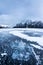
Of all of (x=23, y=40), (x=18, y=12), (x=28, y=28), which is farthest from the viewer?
(x=18, y=12)

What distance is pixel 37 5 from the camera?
1.17 metres

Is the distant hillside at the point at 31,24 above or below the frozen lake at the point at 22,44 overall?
above

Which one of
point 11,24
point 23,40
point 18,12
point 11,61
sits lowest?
point 11,61

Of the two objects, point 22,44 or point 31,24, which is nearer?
point 22,44

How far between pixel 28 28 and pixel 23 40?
180mm

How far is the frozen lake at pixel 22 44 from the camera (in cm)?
79

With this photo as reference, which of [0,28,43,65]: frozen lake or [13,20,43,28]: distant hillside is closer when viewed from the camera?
[0,28,43,65]: frozen lake

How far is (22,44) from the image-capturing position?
845mm

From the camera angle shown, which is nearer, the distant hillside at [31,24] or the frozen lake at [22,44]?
the frozen lake at [22,44]

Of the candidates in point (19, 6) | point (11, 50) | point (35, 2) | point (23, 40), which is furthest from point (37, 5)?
point (11, 50)

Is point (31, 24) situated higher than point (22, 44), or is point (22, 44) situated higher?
point (31, 24)

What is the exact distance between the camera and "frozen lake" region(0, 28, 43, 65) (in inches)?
31.3

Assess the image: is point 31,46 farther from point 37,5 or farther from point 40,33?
point 37,5

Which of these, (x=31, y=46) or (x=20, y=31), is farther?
(x=20, y=31)
